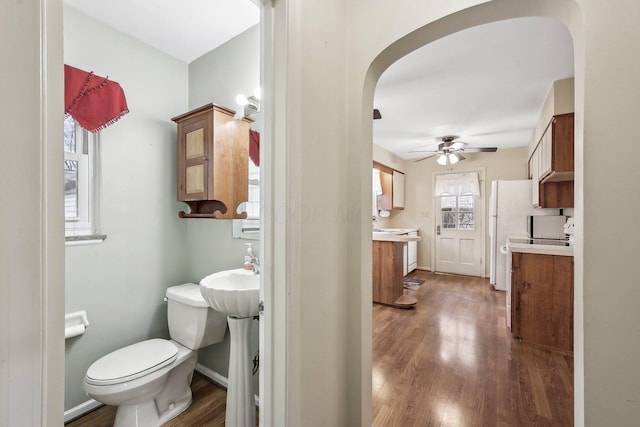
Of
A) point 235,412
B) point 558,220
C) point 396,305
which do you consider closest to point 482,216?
point 558,220

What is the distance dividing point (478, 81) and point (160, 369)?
342 centimetres

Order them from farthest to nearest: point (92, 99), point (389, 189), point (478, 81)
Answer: point (389, 189) → point (478, 81) → point (92, 99)

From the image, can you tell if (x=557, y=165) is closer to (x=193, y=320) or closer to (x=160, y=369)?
(x=193, y=320)

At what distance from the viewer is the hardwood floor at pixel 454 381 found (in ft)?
5.54

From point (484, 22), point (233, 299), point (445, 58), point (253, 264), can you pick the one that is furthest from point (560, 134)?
point (233, 299)

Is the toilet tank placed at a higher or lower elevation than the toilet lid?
higher

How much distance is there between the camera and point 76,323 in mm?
1669

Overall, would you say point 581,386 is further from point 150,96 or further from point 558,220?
point 558,220

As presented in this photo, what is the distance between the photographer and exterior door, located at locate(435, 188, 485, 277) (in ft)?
17.3

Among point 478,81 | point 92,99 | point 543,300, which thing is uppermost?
point 478,81

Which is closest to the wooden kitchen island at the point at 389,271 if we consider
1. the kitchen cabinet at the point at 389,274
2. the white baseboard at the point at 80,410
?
the kitchen cabinet at the point at 389,274

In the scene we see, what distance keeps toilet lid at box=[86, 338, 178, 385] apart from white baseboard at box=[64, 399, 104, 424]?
1.48 feet

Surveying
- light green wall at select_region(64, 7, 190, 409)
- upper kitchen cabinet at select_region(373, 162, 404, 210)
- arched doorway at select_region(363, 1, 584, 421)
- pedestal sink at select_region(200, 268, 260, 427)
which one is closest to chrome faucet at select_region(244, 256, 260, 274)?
pedestal sink at select_region(200, 268, 260, 427)

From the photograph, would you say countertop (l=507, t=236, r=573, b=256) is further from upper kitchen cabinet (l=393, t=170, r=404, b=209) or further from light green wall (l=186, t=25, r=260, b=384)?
upper kitchen cabinet (l=393, t=170, r=404, b=209)
